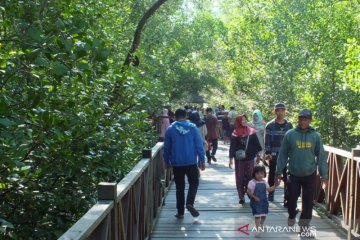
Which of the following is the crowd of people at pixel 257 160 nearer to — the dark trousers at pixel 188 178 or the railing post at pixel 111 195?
the dark trousers at pixel 188 178

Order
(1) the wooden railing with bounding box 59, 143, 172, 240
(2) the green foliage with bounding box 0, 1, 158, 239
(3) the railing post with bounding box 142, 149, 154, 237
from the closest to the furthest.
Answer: (1) the wooden railing with bounding box 59, 143, 172, 240
(2) the green foliage with bounding box 0, 1, 158, 239
(3) the railing post with bounding box 142, 149, 154, 237

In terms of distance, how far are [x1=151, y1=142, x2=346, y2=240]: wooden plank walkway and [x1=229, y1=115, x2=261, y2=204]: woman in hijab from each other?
1.36 ft

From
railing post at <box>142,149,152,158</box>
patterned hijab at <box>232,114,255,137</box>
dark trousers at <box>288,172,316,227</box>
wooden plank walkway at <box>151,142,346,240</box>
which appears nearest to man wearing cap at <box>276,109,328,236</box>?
dark trousers at <box>288,172,316,227</box>

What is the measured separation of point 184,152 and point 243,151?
74.9 inches

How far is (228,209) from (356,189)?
3069 millimetres

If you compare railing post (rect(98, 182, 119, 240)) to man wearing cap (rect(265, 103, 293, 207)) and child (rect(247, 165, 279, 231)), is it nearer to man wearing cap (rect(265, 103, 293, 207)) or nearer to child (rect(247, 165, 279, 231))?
child (rect(247, 165, 279, 231))

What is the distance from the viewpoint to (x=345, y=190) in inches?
300

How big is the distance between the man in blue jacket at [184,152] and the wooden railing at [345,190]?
188cm

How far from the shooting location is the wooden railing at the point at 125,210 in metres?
3.29

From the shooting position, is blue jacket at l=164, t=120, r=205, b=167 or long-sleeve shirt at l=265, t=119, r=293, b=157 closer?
blue jacket at l=164, t=120, r=205, b=167

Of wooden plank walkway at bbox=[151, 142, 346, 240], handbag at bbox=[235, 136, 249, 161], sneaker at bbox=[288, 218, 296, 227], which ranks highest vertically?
handbag at bbox=[235, 136, 249, 161]

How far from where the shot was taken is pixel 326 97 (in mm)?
12023

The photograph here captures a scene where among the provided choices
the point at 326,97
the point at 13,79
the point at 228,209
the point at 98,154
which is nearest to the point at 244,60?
the point at 326,97

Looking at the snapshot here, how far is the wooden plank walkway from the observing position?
24.4 feet
